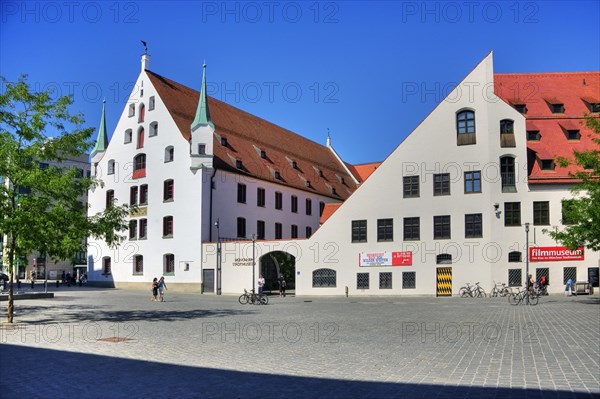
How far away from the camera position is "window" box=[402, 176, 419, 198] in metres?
47.2

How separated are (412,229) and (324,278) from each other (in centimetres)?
779

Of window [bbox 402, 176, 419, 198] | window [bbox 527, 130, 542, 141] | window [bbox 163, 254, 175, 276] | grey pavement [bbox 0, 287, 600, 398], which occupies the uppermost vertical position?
window [bbox 527, 130, 542, 141]

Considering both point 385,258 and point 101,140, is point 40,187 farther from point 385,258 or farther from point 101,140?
point 101,140

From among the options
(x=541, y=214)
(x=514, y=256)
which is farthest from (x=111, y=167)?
(x=541, y=214)

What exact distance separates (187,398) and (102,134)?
59.1 m

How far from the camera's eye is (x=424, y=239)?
46344 mm

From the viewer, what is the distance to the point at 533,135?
48094 mm

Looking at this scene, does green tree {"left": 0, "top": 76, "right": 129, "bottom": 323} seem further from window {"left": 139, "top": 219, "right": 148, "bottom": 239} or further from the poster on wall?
window {"left": 139, "top": 219, "right": 148, "bottom": 239}

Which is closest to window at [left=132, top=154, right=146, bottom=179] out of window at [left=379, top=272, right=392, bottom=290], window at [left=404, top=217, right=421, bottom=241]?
window at [left=379, top=272, right=392, bottom=290]

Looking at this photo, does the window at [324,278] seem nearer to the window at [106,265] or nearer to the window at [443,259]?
the window at [443,259]

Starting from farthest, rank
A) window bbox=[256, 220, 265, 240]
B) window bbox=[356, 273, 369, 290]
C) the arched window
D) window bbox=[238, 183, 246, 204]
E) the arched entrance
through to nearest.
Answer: window bbox=[256, 220, 265, 240], window bbox=[238, 183, 246, 204], the arched window, the arched entrance, window bbox=[356, 273, 369, 290]

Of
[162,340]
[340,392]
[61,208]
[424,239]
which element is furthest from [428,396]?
[424,239]

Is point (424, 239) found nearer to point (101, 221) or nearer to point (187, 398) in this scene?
point (101, 221)

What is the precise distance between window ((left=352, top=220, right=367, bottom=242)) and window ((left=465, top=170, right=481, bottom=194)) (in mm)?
8146
